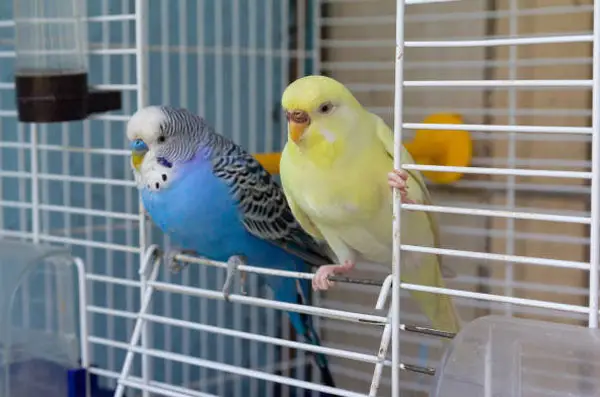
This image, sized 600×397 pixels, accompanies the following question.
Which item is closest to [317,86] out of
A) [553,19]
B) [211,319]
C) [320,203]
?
[320,203]

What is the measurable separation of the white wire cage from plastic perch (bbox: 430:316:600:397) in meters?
0.52

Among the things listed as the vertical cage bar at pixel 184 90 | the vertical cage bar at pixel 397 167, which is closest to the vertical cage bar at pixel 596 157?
the vertical cage bar at pixel 397 167

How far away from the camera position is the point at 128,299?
4.66 ft

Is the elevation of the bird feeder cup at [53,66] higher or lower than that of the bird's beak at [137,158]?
higher

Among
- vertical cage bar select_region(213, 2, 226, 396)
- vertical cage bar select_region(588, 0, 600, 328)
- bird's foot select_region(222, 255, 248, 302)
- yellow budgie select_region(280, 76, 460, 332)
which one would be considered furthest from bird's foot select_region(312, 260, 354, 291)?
vertical cage bar select_region(213, 2, 226, 396)

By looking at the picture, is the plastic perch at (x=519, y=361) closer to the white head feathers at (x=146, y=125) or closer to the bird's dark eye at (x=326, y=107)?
the bird's dark eye at (x=326, y=107)

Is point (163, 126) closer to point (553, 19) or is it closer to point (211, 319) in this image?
point (211, 319)

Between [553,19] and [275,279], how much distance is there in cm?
61

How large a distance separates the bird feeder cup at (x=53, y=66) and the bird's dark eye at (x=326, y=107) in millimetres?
366

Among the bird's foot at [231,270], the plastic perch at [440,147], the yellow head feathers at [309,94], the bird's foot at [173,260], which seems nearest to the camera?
the yellow head feathers at [309,94]

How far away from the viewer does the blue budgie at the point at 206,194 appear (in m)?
1.11

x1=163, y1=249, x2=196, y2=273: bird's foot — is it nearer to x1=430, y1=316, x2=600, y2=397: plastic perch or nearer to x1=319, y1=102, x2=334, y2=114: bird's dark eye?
x1=319, y1=102, x2=334, y2=114: bird's dark eye

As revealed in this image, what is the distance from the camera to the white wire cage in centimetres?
132

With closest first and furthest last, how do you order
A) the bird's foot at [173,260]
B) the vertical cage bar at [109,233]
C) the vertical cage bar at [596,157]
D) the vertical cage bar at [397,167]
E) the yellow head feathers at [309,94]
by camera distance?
1. the vertical cage bar at [596,157]
2. the vertical cage bar at [397,167]
3. the yellow head feathers at [309,94]
4. the bird's foot at [173,260]
5. the vertical cage bar at [109,233]
